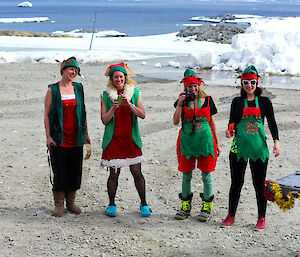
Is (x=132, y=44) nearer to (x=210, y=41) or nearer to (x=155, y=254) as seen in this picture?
(x=210, y=41)

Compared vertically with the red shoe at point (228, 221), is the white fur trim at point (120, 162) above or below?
above

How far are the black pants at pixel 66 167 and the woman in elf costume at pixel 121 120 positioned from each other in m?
0.30

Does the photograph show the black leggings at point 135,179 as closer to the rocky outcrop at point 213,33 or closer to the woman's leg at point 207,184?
the woman's leg at point 207,184

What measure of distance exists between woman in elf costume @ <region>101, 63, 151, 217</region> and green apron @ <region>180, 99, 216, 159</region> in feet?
1.68

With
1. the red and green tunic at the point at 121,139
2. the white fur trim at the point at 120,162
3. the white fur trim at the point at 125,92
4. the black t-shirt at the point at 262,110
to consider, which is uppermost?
the white fur trim at the point at 125,92

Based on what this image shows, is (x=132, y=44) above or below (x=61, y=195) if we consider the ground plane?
above

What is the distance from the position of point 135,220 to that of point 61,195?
88 centimetres

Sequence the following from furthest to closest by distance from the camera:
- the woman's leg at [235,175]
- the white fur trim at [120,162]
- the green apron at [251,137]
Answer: the white fur trim at [120,162], the woman's leg at [235,175], the green apron at [251,137]

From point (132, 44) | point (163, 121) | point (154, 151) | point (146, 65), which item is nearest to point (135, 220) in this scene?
point (154, 151)

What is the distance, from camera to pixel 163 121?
1089 centimetres

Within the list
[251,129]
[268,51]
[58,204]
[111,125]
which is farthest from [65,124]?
[268,51]

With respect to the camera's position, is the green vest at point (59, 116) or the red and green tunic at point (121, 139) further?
the red and green tunic at point (121, 139)

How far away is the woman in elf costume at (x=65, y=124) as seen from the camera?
5719 millimetres

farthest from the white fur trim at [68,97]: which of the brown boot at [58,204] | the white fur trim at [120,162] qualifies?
the brown boot at [58,204]
